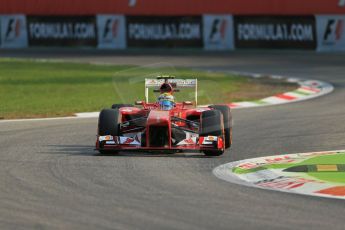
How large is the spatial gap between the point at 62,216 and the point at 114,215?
486 mm

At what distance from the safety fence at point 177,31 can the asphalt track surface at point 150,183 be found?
15.6 m

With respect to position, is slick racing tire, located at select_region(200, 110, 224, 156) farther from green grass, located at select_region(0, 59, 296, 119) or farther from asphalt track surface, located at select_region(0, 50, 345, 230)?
green grass, located at select_region(0, 59, 296, 119)

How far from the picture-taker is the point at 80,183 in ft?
37.3

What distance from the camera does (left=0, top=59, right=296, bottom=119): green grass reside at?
50.5 ft

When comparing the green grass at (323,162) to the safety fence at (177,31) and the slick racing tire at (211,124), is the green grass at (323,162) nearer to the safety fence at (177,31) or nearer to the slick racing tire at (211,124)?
the slick racing tire at (211,124)

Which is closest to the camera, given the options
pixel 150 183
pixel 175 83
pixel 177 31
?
pixel 150 183

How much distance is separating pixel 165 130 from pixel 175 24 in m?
25.7

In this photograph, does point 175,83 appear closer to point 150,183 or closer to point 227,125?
point 227,125

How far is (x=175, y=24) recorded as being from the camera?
3934 centimetres

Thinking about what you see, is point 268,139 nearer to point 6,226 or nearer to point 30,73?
point 6,226

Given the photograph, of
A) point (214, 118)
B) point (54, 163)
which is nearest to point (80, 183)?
point (54, 163)

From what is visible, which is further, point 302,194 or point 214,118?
point 214,118

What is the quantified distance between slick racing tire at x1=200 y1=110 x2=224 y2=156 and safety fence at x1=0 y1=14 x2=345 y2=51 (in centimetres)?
2188

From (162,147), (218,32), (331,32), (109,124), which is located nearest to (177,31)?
(218,32)
